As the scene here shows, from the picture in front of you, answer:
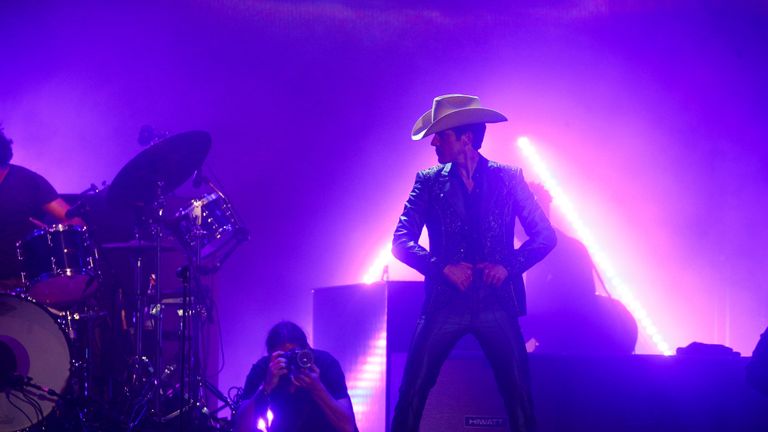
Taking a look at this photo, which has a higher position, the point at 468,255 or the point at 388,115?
the point at 388,115

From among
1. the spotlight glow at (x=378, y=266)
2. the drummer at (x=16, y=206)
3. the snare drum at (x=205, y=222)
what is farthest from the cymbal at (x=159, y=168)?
the spotlight glow at (x=378, y=266)

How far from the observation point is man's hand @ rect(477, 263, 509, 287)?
4.04m

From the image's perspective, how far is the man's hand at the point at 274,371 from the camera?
4.37 meters

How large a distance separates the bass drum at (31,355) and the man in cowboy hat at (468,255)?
272 centimetres

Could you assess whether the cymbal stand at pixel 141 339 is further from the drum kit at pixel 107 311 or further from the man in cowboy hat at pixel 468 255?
the man in cowboy hat at pixel 468 255

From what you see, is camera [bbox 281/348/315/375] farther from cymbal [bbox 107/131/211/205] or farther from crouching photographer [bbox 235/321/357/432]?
cymbal [bbox 107/131/211/205]

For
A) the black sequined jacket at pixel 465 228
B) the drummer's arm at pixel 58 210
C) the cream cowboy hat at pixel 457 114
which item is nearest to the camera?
the black sequined jacket at pixel 465 228

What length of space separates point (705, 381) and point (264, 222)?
4425 mm

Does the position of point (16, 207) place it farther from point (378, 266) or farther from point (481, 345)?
point (481, 345)

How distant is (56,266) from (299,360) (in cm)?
234

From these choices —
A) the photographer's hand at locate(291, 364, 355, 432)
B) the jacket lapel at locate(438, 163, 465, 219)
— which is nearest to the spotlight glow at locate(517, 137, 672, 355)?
the jacket lapel at locate(438, 163, 465, 219)

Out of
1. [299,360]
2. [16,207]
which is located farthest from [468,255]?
[16,207]

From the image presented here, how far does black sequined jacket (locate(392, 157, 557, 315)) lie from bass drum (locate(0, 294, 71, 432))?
271cm

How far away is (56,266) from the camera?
5777mm
